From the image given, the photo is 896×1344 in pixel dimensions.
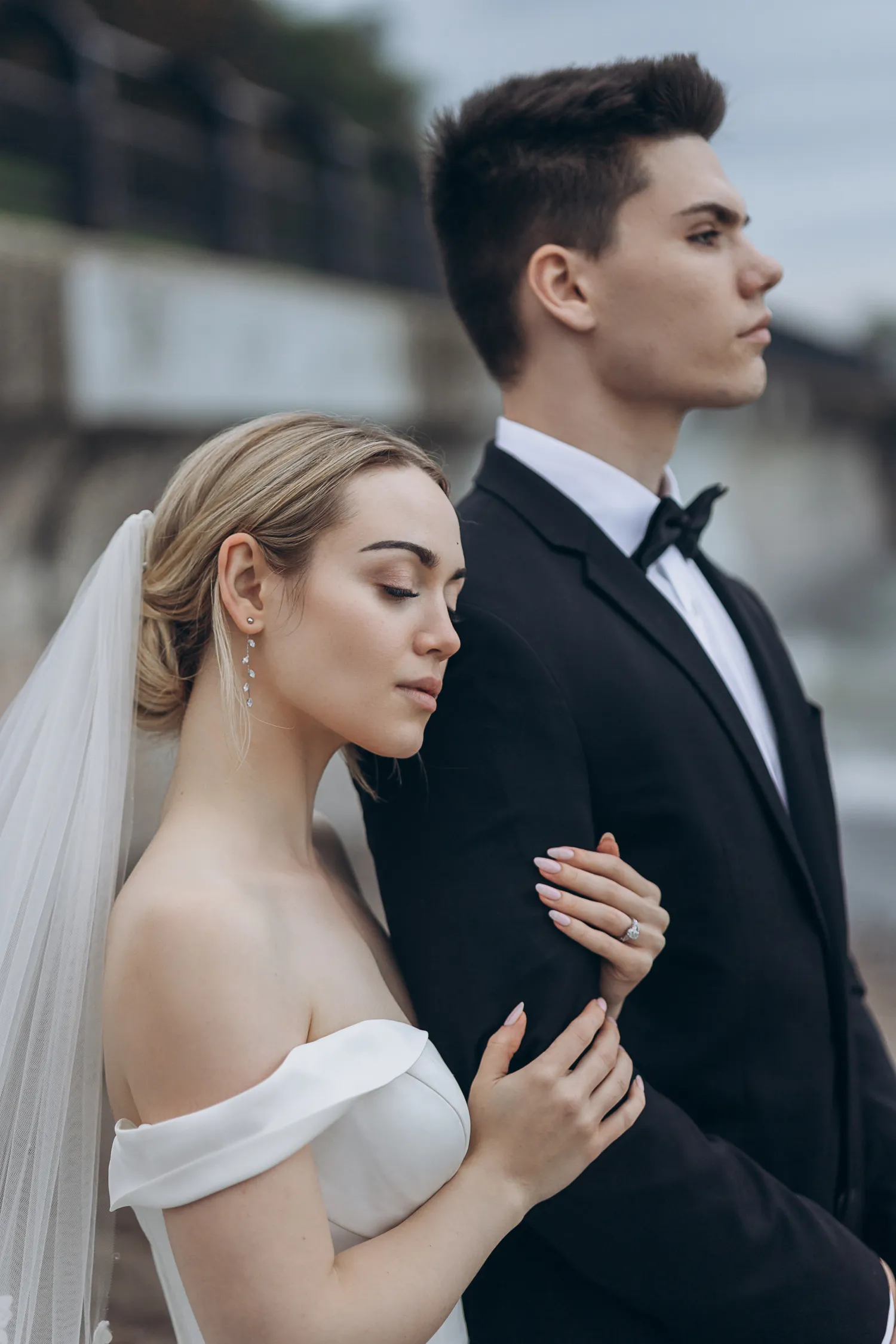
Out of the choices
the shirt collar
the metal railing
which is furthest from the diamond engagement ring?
the metal railing

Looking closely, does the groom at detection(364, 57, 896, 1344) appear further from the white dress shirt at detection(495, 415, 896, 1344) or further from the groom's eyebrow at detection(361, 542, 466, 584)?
the groom's eyebrow at detection(361, 542, 466, 584)

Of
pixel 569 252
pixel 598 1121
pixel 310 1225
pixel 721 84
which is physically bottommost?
pixel 310 1225

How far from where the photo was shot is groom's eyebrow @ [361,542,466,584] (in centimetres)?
159

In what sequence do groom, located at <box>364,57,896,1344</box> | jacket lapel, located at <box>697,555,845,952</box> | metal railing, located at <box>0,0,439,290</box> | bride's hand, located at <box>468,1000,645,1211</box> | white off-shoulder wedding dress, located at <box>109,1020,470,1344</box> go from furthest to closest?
metal railing, located at <box>0,0,439,290</box> < jacket lapel, located at <box>697,555,845,952</box> < groom, located at <box>364,57,896,1344</box> < bride's hand, located at <box>468,1000,645,1211</box> < white off-shoulder wedding dress, located at <box>109,1020,470,1344</box>

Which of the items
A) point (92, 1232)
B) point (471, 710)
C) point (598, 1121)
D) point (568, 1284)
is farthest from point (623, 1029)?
point (92, 1232)

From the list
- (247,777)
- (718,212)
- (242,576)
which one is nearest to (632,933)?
(247,777)

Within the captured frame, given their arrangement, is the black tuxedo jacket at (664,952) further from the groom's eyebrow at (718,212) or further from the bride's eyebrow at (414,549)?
the groom's eyebrow at (718,212)

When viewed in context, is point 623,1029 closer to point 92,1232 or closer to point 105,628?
point 92,1232

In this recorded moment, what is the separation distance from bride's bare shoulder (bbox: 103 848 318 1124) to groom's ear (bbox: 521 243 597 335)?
109cm

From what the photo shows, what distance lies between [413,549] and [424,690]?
0.59ft

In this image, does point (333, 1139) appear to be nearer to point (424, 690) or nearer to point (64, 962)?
point (64, 962)

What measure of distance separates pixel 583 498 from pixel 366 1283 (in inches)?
46.8

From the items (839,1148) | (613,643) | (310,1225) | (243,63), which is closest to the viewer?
(310,1225)

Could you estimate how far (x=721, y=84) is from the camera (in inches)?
85.8
